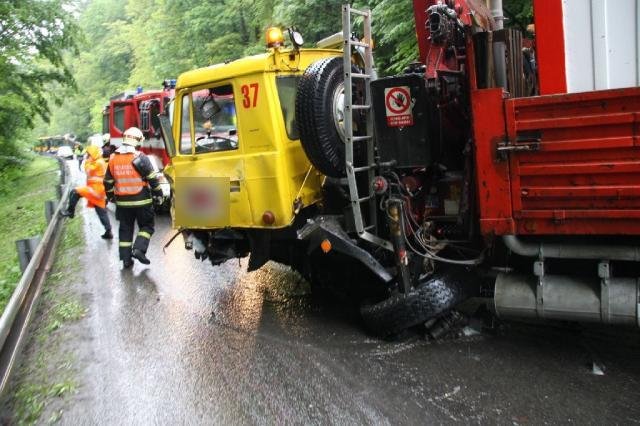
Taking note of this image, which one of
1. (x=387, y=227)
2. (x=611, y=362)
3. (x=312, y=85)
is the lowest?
(x=611, y=362)

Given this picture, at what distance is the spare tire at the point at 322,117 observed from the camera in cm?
435

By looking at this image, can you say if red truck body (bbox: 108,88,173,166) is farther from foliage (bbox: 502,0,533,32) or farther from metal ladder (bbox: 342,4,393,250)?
metal ladder (bbox: 342,4,393,250)

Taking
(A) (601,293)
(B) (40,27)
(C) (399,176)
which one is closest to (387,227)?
(C) (399,176)

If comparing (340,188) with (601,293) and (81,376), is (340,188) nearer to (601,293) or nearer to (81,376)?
(601,293)

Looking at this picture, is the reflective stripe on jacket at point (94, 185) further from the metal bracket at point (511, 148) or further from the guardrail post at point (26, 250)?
the metal bracket at point (511, 148)

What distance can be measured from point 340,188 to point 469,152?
46.7 inches

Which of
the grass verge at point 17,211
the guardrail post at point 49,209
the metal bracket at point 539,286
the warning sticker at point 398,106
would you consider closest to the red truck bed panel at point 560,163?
the metal bracket at point 539,286

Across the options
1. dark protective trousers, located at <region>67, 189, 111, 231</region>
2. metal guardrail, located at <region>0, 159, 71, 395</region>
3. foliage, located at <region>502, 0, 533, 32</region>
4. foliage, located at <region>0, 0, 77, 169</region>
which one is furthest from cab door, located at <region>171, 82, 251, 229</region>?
foliage, located at <region>0, 0, 77, 169</region>

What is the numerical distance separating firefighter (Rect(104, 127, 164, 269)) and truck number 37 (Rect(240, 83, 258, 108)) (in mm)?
2679

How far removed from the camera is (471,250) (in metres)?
4.12

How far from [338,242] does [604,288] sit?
1872 millimetres

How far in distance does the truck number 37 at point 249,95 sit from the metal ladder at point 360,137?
0.84 metres

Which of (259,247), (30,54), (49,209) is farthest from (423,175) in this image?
(30,54)

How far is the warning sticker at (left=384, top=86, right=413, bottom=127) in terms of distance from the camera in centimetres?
397
